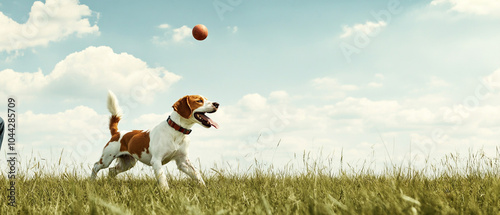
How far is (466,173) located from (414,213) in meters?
4.61

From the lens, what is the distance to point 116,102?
7145 mm

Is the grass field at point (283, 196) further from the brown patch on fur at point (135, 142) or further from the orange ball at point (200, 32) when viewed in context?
the orange ball at point (200, 32)

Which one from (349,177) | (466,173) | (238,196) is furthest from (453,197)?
(466,173)

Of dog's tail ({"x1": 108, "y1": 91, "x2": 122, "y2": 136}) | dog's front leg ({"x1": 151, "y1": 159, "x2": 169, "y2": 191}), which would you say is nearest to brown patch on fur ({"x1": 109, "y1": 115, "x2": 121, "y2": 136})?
dog's tail ({"x1": 108, "y1": 91, "x2": 122, "y2": 136})

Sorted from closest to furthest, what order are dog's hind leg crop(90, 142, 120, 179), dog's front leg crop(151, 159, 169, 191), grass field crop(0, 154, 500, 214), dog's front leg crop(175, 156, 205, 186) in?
1. grass field crop(0, 154, 500, 214)
2. dog's front leg crop(151, 159, 169, 191)
3. dog's front leg crop(175, 156, 205, 186)
4. dog's hind leg crop(90, 142, 120, 179)

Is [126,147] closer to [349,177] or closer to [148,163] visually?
[148,163]

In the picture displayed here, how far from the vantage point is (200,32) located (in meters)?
6.33

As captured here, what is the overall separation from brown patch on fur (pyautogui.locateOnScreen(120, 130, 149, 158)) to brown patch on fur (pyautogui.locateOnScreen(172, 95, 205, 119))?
2.72 ft

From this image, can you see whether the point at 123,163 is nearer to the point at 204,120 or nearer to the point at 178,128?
the point at 178,128

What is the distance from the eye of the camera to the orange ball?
6.34 metres

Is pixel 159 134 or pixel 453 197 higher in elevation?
pixel 159 134

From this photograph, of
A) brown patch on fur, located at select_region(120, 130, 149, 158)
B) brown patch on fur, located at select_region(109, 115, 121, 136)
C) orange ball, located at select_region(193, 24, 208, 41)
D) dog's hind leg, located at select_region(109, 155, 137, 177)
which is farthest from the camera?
brown patch on fur, located at select_region(109, 115, 121, 136)

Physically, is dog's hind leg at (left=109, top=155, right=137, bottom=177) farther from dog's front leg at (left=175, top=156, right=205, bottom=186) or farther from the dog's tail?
dog's front leg at (left=175, top=156, right=205, bottom=186)

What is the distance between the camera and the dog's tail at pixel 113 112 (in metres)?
7.11
